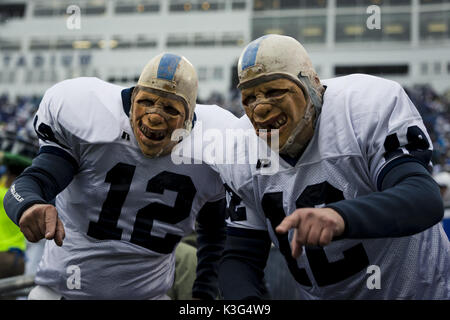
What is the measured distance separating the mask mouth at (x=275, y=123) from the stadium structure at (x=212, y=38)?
97.6ft

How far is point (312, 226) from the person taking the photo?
131 centimetres

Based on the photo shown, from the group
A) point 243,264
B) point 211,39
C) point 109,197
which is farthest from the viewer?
point 211,39

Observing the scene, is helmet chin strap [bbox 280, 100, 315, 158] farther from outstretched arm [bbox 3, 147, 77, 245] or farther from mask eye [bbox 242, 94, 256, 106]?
outstretched arm [bbox 3, 147, 77, 245]

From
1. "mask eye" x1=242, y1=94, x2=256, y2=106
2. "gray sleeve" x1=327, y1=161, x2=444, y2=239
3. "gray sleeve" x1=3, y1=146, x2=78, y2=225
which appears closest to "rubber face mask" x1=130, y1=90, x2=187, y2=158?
"gray sleeve" x1=3, y1=146, x2=78, y2=225

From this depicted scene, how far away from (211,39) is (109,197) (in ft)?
107

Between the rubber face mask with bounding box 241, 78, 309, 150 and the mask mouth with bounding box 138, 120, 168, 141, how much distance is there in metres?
0.54

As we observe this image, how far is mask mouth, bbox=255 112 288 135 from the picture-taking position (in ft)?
5.99

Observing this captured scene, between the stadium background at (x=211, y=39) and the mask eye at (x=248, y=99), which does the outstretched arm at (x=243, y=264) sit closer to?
the mask eye at (x=248, y=99)

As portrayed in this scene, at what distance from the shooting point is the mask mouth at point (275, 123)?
1.83m

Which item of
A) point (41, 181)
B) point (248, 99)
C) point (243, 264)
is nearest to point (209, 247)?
point (243, 264)

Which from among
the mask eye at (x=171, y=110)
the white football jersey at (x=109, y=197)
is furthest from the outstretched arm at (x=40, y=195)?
the mask eye at (x=171, y=110)

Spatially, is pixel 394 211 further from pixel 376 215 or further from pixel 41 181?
pixel 41 181

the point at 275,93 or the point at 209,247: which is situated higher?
the point at 275,93
